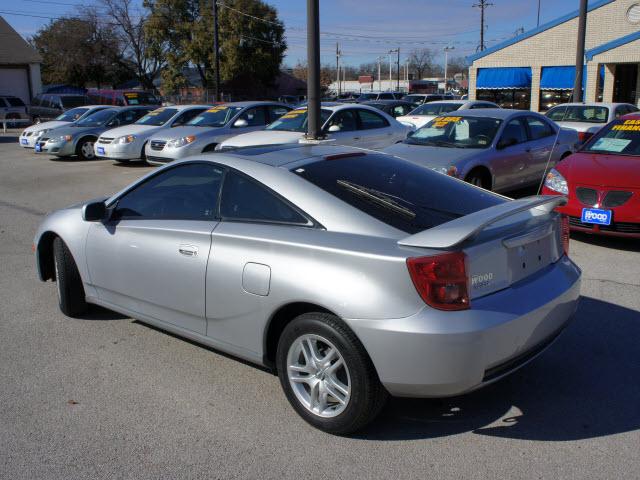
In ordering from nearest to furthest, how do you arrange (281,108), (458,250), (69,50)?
1. (458,250)
2. (281,108)
3. (69,50)

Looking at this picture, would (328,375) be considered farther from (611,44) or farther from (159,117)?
(611,44)

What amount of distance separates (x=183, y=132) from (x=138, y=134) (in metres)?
1.96

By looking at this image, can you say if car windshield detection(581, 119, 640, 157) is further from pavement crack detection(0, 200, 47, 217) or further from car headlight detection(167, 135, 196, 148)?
car headlight detection(167, 135, 196, 148)

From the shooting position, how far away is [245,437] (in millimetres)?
3537

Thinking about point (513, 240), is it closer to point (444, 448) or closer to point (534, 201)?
point (534, 201)

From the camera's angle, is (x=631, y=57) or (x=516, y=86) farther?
(x=516, y=86)

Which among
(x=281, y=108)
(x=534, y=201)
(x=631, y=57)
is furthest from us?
(x=631, y=57)

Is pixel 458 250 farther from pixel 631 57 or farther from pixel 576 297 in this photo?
pixel 631 57

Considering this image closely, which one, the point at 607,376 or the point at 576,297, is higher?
the point at 576,297

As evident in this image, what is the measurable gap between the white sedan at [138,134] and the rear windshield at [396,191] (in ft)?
41.3

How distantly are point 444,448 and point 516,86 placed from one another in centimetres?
3134

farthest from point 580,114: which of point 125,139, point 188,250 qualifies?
point 188,250

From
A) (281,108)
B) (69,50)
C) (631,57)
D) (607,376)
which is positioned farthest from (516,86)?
(69,50)

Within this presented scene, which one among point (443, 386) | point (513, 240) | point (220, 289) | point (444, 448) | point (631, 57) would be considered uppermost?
point (631, 57)
